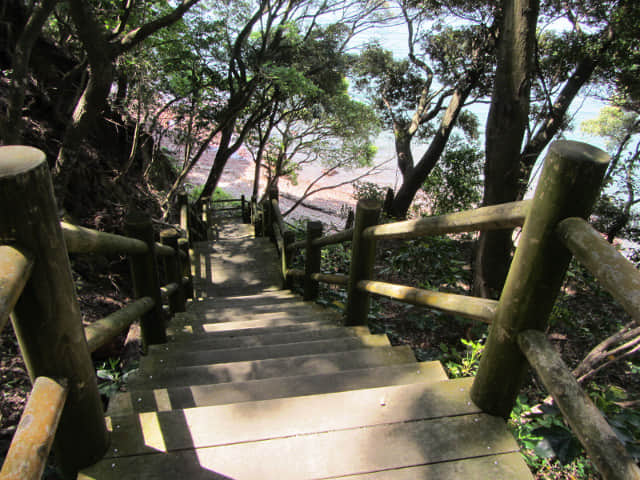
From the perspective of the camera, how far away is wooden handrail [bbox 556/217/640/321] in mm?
844

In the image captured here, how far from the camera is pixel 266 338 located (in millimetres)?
2721

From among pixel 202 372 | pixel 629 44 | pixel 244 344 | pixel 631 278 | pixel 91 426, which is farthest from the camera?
pixel 629 44

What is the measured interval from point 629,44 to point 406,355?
6.70 m

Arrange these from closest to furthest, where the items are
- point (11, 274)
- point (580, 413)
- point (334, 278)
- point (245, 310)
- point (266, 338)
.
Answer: point (11, 274)
point (580, 413)
point (266, 338)
point (334, 278)
point (245, 310)

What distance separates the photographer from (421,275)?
6.02 m

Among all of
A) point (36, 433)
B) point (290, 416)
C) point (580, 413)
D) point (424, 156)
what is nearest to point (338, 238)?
point (290, 416)

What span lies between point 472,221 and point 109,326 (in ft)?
4.98

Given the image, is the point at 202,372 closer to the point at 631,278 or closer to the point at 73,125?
the point at 631,278

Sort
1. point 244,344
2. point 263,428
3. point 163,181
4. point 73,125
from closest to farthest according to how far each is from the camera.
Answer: point 263,428
point 244,344
point 73,125
point 163,181

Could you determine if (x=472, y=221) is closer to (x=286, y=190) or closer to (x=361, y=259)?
(x=361, y=259)

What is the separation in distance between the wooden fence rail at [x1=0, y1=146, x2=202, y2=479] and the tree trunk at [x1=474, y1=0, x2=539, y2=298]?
456 centimetres

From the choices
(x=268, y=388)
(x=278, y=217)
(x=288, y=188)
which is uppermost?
(x=268, y=388)

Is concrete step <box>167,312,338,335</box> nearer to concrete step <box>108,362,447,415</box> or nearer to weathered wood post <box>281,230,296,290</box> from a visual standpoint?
concrete step <box>108,362,447,415</box>

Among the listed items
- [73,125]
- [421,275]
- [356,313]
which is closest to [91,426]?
[356,313]
